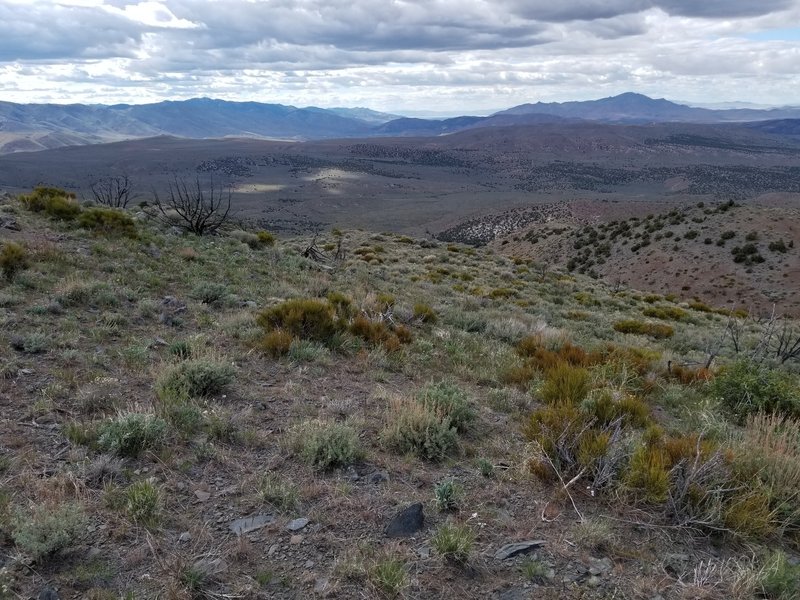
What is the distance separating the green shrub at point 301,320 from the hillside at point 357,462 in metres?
0.04

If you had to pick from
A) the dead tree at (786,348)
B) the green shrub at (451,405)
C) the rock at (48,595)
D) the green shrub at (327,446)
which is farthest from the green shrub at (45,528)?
the dead tree at (786,348)

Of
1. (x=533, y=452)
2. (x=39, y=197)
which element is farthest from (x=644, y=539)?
(x=39, y=197)

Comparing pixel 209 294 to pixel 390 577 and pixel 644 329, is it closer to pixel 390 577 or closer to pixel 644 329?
pixel 390 577

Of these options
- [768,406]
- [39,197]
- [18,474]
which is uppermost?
[39,197]

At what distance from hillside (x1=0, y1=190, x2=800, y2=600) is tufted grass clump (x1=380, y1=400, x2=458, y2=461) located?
0.02 m

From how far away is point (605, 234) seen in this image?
47.4m

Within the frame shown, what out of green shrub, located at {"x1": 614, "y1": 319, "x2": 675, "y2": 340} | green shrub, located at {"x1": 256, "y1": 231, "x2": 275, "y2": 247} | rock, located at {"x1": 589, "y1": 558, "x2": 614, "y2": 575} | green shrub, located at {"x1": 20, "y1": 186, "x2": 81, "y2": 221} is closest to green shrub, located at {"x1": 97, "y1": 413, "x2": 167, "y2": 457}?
rock, located at {"x1": 589, "y1": 558, "x2": 614, "y2": 575}

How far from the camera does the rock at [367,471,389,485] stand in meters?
4.36

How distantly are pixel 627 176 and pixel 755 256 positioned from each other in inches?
4708

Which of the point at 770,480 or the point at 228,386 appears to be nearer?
the point at 770,480

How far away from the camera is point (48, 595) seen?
298cm

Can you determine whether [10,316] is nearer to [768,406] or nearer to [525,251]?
[768,406]

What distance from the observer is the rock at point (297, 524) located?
3727 mm

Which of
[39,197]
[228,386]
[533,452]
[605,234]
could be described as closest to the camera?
[533,452]
